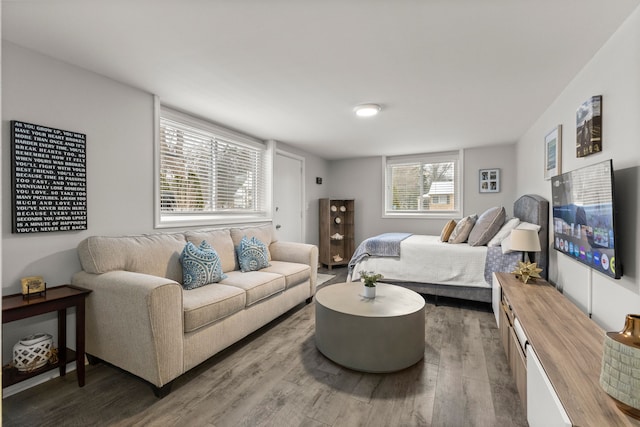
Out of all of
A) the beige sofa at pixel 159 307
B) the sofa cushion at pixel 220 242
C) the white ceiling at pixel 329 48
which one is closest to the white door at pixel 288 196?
the sofa cushion at pixel 220 242

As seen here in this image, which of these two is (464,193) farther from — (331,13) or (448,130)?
(331,13)

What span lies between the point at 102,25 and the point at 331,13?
132 cm

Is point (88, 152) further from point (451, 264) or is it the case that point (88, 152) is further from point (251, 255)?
point (451, 264)

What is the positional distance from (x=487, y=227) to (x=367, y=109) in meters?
1.97

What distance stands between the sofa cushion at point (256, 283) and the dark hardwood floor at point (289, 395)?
1.47 ft

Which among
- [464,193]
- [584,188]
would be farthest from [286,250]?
[464,193]

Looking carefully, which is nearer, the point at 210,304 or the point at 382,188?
the point at 210,304

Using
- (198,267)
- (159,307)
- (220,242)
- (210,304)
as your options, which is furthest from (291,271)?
(159,307)

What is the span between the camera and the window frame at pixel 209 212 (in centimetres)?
291

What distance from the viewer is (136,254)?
2.47 m

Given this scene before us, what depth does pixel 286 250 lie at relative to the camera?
387cm

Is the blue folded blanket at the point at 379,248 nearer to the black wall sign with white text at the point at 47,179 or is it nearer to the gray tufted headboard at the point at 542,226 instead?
the gray tufted headboard at the point at 542,226

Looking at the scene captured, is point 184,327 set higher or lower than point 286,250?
lower

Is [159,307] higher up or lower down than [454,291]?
higher up
